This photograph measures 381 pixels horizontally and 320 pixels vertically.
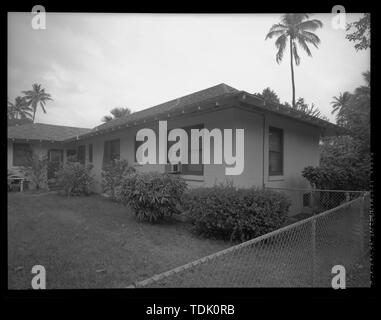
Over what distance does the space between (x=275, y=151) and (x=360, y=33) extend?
10.9 feet

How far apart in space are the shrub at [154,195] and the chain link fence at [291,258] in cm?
207

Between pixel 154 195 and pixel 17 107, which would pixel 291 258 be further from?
pixel 17 107

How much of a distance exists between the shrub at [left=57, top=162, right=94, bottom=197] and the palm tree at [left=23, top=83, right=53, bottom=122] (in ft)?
16.7

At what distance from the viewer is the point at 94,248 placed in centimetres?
312

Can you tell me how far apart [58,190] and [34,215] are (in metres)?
4.10

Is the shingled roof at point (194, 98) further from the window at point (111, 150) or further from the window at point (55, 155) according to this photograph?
the window at point (55, 155)

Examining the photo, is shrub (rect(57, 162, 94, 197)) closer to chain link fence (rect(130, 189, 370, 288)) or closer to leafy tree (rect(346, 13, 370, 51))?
chain link fence (rect(130, 189, 370, 288))

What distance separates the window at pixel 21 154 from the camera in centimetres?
708

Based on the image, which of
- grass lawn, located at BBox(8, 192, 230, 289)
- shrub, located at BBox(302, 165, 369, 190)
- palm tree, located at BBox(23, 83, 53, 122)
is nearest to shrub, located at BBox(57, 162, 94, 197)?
grass lawn, located at BBox(8, 192, 230, 289)

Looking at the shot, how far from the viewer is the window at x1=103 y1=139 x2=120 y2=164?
8313 mm

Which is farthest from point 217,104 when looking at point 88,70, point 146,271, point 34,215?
point 34,215

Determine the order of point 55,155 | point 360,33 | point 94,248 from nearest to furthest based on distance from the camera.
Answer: point 360,33
point 94,248
point 55,155
